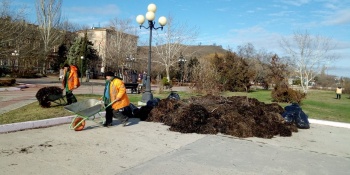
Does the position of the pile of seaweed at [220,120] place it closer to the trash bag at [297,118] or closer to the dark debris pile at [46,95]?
the trash bag at [297,118]

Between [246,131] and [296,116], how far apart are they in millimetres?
2678

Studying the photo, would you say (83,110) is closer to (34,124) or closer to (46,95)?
(34,124)

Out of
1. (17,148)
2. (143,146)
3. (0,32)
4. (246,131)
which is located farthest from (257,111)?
(0,32)

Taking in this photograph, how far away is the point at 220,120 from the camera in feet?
26.8

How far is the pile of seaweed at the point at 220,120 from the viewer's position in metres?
7.70

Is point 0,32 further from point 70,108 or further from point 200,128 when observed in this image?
point 200,128

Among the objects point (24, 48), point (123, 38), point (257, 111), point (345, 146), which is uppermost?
point (123, 38)

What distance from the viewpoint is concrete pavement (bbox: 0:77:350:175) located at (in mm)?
4609

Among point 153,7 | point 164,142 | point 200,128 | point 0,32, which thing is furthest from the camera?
point 0,32

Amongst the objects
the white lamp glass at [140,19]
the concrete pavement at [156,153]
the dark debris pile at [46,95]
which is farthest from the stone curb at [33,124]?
the white lamp glass at [140,19]

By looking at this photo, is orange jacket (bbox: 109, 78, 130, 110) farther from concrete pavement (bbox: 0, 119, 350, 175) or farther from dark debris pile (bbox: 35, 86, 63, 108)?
dark debris pile (bbox: 35, 86, 63, 108)

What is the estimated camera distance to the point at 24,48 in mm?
27469

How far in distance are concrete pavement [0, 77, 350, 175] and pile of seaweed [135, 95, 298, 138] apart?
343 mm

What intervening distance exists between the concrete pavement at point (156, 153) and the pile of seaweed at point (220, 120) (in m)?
0.34
